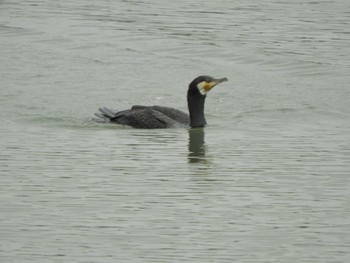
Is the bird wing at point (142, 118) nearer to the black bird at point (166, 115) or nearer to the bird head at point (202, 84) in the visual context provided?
the black bird at point (166, 115)

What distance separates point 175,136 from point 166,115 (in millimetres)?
775

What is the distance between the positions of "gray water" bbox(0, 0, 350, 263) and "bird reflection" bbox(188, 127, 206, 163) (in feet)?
0.18

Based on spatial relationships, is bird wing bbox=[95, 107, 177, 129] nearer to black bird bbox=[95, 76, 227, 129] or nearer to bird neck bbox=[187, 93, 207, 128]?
black bird bbox=[95, 76, 227, 129]

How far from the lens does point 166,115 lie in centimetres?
1709

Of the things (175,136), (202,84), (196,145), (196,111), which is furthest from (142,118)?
(196,145)

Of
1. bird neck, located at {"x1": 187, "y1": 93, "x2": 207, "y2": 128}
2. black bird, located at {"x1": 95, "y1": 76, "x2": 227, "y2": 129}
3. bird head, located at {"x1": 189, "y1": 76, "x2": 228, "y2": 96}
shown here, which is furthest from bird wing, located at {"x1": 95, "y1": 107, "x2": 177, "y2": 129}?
bird head, located at {"x1": 189, "y1": 76, "x2": 228, "y2": 96}

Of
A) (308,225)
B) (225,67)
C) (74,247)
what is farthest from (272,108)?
(74,247)

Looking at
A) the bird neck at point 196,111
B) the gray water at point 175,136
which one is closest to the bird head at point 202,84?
the bird neck at point 196,111

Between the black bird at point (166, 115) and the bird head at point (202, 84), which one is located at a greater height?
the bird head at point (202, 84)

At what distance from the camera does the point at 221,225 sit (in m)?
11.3

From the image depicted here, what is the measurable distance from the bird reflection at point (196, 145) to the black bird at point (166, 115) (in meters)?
0.29

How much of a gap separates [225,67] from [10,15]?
23.6 feet

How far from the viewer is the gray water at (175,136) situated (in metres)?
10.9

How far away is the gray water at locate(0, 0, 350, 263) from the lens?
10.9 metres
